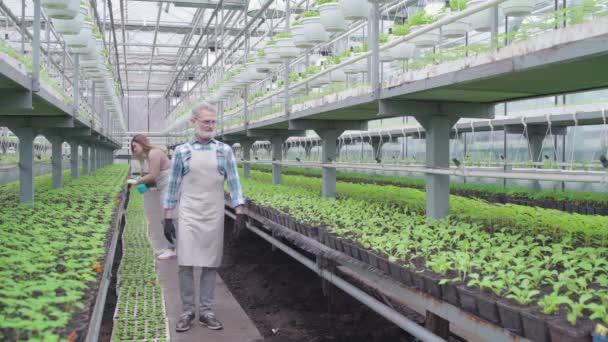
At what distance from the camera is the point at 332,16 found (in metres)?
6.16

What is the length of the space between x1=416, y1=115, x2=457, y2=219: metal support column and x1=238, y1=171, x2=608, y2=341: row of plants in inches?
6.2

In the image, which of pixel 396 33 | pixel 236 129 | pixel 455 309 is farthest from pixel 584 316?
pixel 236 129

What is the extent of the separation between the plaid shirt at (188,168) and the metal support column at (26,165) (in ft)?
13.1

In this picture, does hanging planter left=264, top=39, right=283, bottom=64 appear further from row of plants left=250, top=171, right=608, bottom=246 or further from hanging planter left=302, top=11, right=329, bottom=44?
row of plants left=250, top=171, right=608, bottom=246

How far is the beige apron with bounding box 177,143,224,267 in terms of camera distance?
4281mm

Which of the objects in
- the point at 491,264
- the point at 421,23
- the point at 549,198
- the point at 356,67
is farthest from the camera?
the point at 549,198

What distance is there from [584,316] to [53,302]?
8.09 ft

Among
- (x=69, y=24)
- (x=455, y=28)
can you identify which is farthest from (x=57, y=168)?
(x=455, y=28)

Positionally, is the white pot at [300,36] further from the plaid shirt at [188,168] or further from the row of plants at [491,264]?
the plaid shirt at [188,168]

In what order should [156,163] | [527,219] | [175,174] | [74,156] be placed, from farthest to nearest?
[74,156], [156,163], [527,219], [175,174]

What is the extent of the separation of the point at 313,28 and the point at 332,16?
68cm

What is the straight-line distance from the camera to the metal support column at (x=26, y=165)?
7.61m

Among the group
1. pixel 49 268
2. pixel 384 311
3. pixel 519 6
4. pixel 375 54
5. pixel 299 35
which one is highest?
pixel 299 35

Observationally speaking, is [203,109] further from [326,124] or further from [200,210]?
[326,124]
